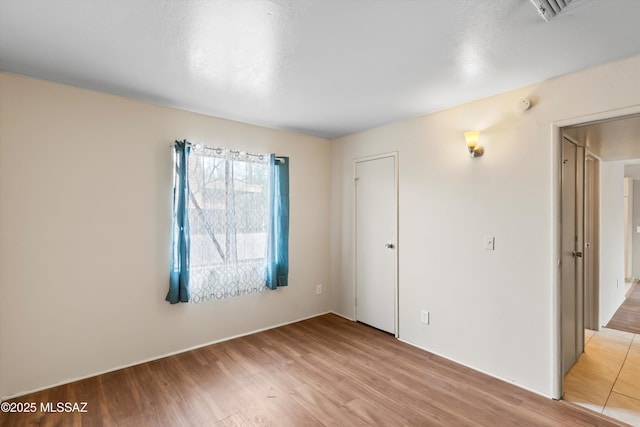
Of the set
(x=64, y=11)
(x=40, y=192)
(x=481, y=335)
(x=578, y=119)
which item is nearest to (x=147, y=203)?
(x=40, y=192)

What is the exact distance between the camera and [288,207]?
373cm

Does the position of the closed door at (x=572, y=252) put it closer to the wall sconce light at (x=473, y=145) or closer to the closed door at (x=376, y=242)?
the wall sconce light at (x=473, y=145)

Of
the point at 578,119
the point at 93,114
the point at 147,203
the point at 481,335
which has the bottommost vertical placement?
the point at 481,335

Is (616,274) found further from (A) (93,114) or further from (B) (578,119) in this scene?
(A) (93,114)

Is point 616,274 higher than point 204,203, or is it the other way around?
point 204,203

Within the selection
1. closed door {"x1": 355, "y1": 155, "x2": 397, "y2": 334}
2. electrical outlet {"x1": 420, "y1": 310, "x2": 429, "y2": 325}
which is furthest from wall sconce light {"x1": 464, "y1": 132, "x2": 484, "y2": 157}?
electrical outlet {"x1": 420, "y1": 310, "x2": 429, "y2": 325}

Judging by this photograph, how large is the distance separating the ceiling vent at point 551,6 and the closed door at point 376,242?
1995 millimetres

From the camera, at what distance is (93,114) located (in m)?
2.57

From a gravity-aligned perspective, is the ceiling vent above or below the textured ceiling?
below

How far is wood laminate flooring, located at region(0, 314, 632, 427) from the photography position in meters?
2.04

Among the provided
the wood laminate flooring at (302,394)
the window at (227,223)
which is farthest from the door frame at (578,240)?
the window at (227,223)

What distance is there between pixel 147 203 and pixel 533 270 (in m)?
3.40

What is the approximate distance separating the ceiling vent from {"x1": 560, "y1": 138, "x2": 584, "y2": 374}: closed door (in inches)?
52.8

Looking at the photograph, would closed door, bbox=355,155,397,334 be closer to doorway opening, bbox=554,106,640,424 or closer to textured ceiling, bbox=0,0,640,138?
textured ceiling, bbox=0,0,640,138
